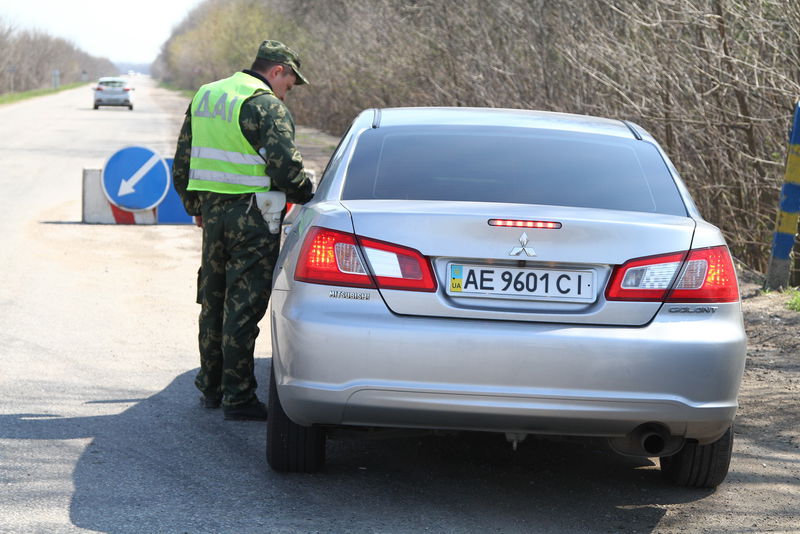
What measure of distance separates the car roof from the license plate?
117 cm

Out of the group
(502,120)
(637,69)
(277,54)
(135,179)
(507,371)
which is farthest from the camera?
(135,179)

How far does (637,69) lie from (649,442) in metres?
7.79

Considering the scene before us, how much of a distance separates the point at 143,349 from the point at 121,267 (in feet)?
10.1

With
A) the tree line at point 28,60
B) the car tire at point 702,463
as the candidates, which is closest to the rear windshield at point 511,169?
the car tire at point 702,463

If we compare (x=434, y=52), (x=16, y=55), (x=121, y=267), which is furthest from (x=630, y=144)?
(x=16, y=55)

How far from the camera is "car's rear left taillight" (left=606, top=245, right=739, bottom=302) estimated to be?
3.90 metres

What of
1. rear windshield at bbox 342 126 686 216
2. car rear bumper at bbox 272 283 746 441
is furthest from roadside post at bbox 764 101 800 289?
car rear bumper at bbox 272 283 746 441

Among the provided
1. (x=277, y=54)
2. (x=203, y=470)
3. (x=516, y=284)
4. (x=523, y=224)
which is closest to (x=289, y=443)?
(x=203, y=470)

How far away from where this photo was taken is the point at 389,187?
4.30 meters

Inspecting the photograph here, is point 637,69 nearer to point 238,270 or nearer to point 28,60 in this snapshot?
point 238,270

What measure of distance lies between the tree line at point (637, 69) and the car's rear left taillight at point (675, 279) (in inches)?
205

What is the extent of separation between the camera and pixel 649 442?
4117 millimetres

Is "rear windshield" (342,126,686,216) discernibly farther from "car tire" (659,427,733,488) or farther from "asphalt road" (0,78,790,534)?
"asphalt road" (0,78,790,534)

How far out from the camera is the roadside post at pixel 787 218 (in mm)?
8086
